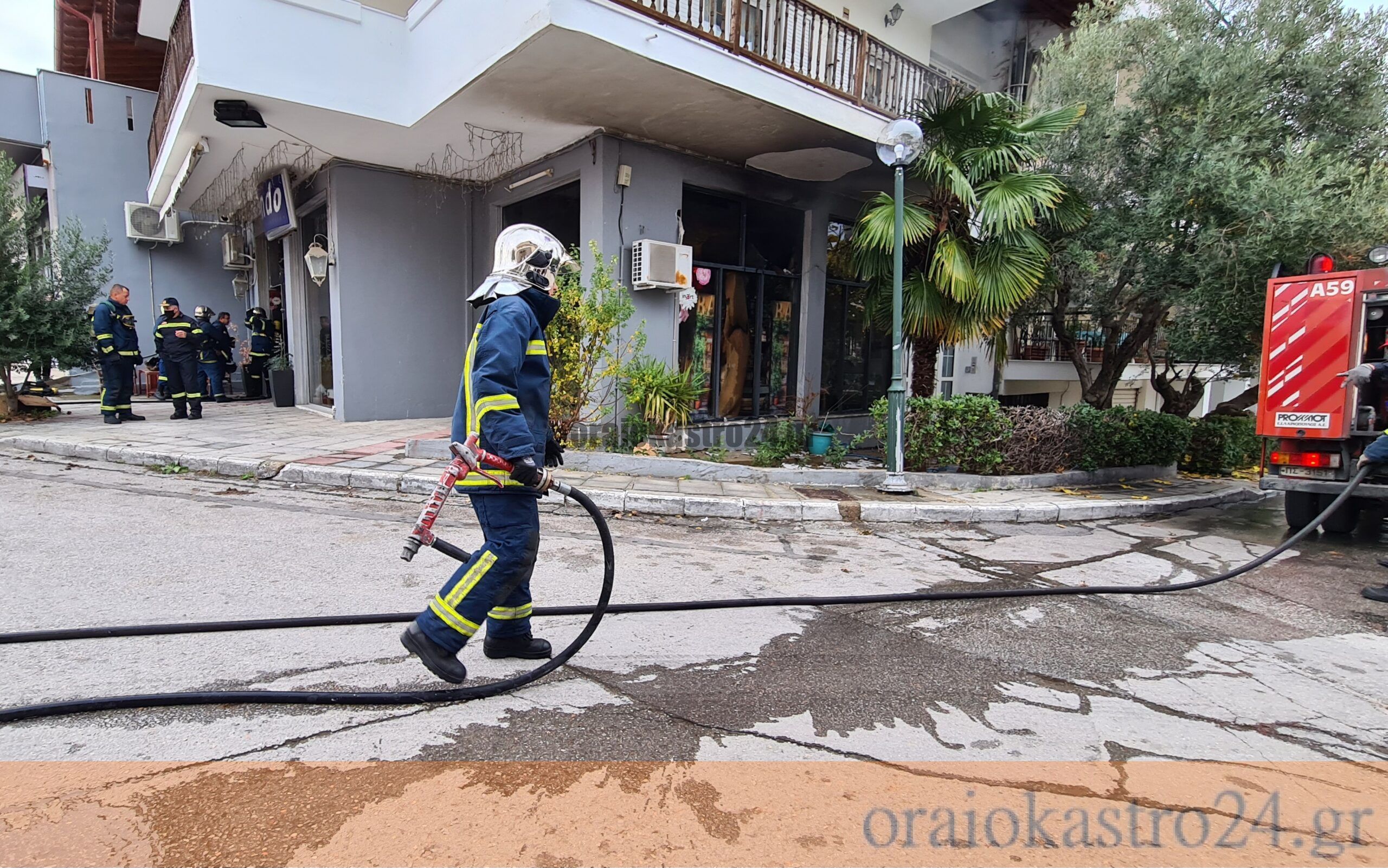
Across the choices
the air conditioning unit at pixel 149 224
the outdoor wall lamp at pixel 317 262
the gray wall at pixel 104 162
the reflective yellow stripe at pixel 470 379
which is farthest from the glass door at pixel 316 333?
the reflective yellow stripe at pixel 470 379

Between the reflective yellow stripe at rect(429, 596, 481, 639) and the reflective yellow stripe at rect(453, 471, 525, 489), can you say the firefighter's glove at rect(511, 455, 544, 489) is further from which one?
the reflective yellow stripe at rect(429, 596, 481, 639)

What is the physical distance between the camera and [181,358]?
1045 cm

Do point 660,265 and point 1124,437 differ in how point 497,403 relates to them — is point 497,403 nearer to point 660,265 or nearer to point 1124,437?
point 660,265

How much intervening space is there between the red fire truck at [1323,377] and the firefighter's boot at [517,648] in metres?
6.81

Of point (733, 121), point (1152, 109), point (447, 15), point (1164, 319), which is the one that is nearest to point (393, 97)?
point (447, 15)

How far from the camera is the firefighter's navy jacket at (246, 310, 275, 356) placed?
13.6m

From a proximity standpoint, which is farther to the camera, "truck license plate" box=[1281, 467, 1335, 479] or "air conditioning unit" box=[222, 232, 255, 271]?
"air conditioning unit" box=[222, 232, 255, 271]

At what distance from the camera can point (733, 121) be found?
8.29 m

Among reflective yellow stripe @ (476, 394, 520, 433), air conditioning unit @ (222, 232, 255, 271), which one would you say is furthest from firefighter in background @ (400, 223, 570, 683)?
air conditioning unit @ (222, 232, 255, 271)

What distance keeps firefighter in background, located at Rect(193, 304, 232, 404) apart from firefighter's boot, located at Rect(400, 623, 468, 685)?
12.3m

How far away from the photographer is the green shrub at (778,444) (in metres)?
8.68

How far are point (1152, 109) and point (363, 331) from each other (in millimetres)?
11208

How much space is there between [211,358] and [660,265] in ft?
33.8

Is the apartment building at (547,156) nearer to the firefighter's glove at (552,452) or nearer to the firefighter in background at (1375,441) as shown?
the firefighter's glove at (552,452)
